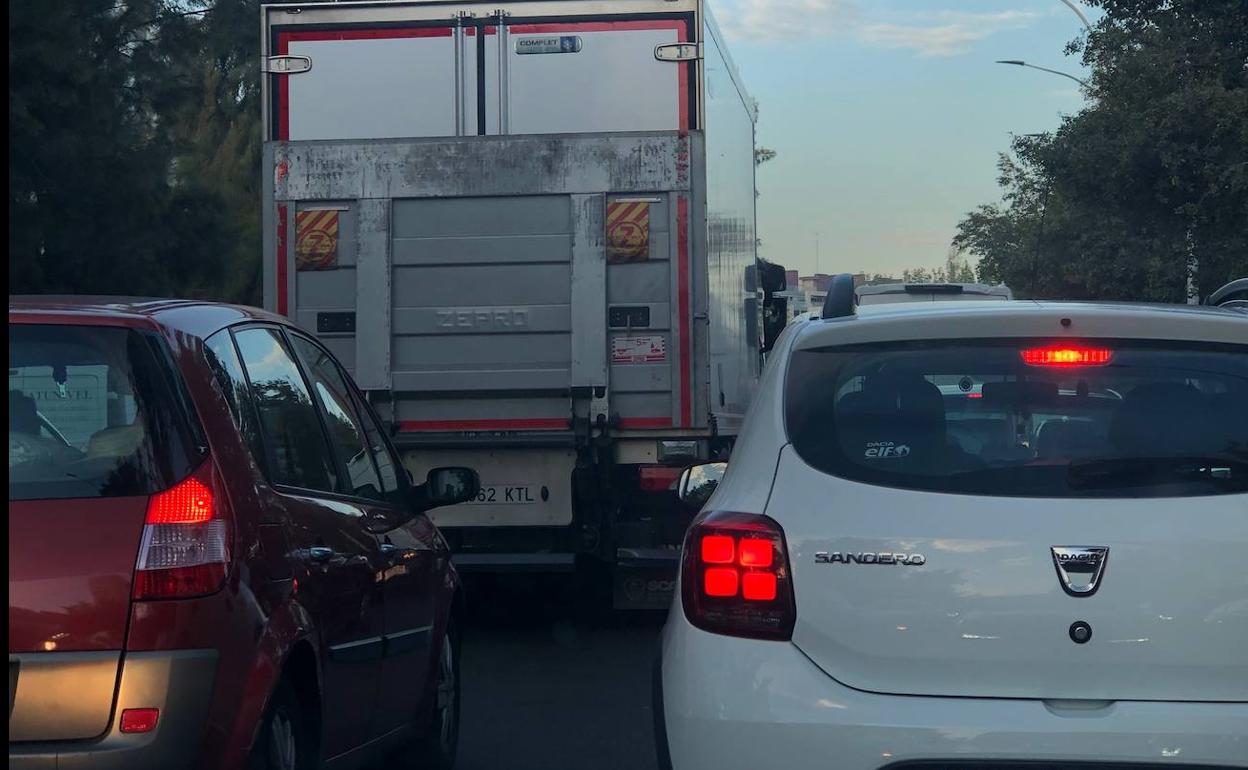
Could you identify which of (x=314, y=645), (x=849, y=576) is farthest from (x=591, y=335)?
(x=849, y=576)

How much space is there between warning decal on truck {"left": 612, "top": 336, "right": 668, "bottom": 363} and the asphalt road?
142 centimetres

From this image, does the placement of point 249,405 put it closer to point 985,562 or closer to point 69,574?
point 69,574

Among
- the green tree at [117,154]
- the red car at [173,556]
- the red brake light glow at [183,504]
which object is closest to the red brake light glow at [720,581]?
the red car at [173,556]

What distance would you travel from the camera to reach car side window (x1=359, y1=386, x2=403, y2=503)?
564 centimetres

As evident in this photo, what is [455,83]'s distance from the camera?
944 cm

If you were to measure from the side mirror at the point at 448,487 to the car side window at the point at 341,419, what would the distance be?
32 cm

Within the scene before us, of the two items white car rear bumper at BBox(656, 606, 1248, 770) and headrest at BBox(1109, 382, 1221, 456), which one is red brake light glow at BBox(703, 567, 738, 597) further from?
headrest at BBox(1109, 382, 1221, 456)

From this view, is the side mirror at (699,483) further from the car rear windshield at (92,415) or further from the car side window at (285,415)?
the car rear windshield at (92,415)

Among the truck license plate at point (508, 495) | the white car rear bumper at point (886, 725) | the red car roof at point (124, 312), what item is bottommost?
the white car rear bumper at point (886, 725)

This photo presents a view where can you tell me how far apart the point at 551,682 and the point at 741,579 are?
4.59 metres

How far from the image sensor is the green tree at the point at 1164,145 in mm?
18547

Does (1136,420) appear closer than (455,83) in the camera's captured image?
Yes

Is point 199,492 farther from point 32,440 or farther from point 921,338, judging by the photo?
point 921,338

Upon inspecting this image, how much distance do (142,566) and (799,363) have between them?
1.63 metres
